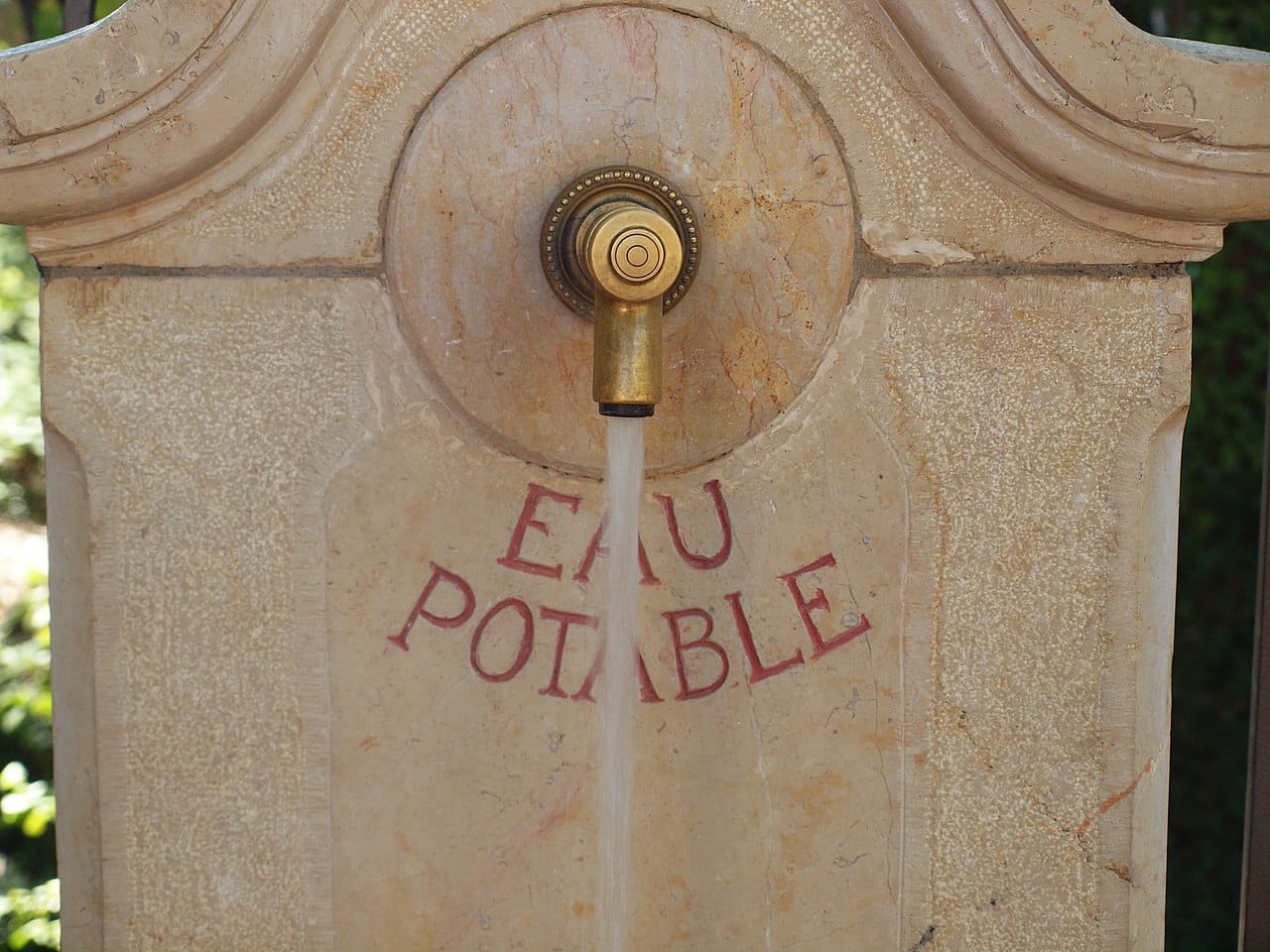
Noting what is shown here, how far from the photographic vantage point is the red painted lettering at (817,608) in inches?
66.6

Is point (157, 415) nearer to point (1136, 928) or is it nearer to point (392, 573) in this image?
point (392, 573)

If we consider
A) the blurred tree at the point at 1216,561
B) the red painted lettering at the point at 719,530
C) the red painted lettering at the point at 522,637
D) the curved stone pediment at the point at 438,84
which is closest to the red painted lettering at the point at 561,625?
the red painted lettering at the point at 522,637

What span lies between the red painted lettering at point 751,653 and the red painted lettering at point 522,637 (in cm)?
27

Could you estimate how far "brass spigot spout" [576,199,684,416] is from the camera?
144 centimetres

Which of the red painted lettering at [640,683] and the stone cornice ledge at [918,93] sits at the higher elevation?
the stone cornice ledge at [918,93]

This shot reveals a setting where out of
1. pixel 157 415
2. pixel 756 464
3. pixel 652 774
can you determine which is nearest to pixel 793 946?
pixel 652 774

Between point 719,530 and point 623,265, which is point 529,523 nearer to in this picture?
point 719,530

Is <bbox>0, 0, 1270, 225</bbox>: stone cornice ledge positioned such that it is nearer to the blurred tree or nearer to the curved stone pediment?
the curved stone pediment

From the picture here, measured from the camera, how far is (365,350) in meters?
1.63

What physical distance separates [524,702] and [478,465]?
325 millimetres

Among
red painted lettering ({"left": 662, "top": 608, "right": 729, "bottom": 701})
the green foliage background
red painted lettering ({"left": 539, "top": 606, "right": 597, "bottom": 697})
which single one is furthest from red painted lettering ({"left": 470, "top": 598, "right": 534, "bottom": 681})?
the green foliage background

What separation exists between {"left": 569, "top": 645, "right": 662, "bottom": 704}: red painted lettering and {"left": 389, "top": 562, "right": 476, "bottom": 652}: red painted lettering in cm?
18

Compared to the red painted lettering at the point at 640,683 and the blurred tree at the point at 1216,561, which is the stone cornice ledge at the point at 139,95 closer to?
the red painted lettering at the point at 640,683

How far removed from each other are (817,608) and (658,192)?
0.59 m
